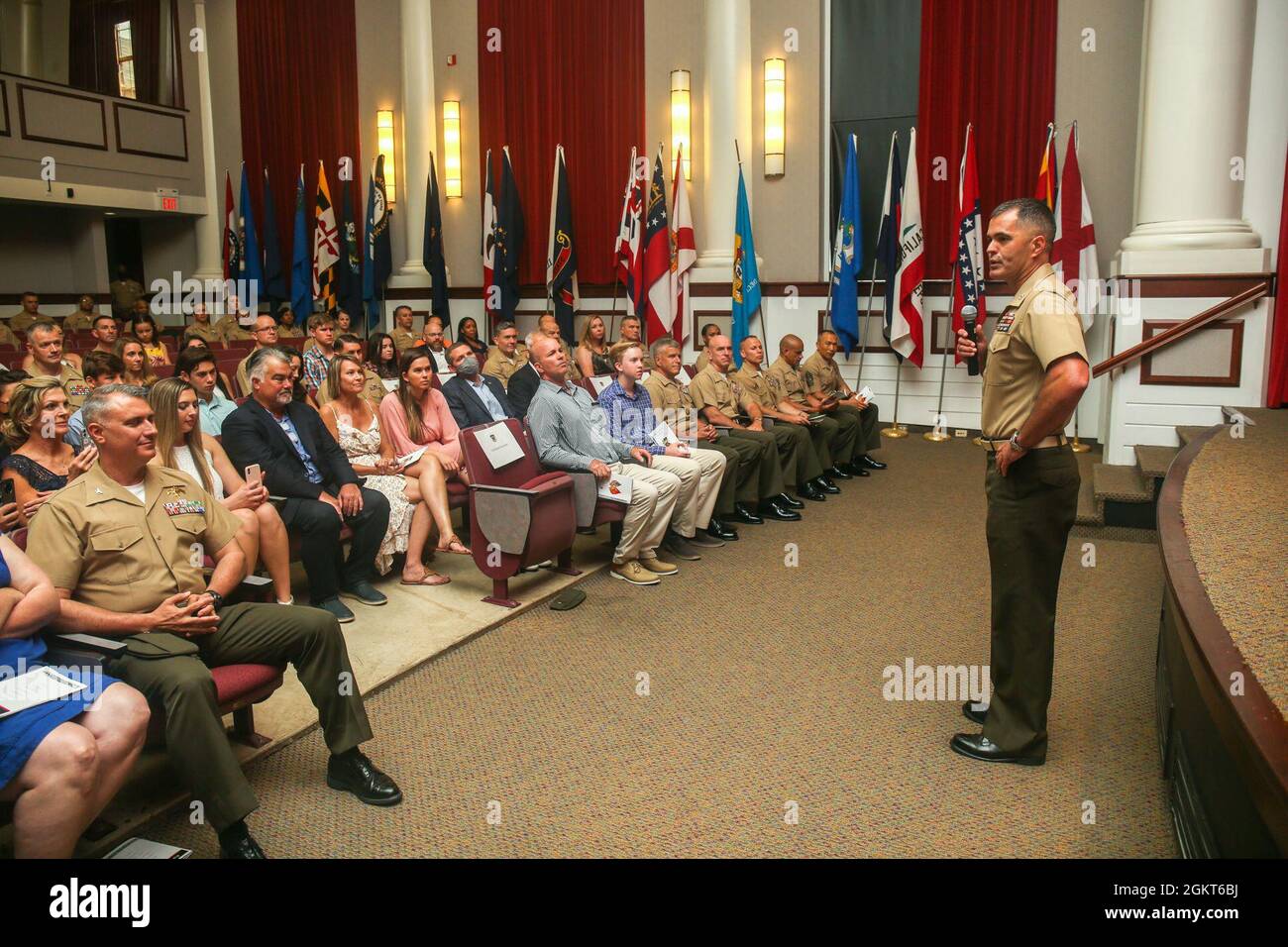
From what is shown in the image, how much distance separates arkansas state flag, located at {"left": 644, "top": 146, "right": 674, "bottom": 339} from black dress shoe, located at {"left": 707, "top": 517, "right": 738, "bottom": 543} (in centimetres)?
411

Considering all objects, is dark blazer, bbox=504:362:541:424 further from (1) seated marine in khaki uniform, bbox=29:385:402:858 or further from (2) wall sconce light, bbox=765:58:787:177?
(2) wall sconce light, bbox=765:58:787:177

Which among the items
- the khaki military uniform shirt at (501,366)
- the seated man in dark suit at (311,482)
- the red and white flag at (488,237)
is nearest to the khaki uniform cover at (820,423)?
the khaki military uniform shirt at (501,366)

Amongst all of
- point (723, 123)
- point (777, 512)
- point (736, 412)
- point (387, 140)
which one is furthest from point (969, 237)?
point (387, 140)

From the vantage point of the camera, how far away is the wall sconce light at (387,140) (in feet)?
37.5

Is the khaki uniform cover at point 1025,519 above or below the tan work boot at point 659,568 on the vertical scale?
above

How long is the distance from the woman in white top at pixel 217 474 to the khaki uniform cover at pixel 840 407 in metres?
4.25

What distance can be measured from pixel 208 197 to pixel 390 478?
10.6 metres

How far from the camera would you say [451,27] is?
35.8 ft

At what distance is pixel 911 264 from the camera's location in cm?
848

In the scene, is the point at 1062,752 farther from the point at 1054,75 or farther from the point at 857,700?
the point at 1054,75

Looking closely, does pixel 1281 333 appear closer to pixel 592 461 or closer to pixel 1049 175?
pixel 1049 175

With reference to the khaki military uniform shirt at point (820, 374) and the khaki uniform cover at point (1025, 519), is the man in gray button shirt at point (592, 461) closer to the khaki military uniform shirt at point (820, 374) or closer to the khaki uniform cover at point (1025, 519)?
the khaki uniform cover at point (1025, 519)

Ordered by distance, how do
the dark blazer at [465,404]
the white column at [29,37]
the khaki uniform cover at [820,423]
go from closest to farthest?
the dark blazer at [465,404] < the khaki uniform cover at [820,423] < the white column at [29,37]

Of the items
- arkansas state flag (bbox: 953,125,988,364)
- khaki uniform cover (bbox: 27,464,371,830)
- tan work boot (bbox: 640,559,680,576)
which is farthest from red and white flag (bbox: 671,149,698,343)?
khaki uniform cover (bbox: 27,464,371,830)
